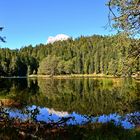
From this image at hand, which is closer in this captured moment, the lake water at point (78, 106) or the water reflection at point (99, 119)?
the water reflection at point (99, 119)

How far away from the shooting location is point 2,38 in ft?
59.3

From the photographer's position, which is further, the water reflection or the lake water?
the lake water

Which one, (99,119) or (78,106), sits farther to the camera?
(78,106)

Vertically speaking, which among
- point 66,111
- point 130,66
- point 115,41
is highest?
point 115,41

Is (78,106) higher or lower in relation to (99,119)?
higher

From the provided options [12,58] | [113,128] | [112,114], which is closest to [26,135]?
[113,128]

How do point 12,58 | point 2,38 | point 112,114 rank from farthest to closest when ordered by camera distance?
point 12,58, point 112,114, point 2,38

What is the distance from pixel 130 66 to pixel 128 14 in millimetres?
2705

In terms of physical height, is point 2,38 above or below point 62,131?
above

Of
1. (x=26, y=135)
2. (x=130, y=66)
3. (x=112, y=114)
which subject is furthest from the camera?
(x=112, y=114)

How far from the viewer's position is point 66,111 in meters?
32.1

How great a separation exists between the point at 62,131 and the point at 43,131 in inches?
39.4

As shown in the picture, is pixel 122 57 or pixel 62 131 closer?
pixel 62 131

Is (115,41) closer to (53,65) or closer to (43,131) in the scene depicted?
(43,131)
